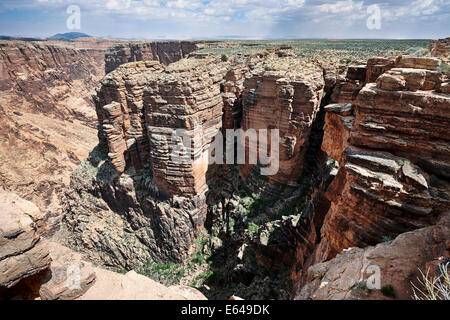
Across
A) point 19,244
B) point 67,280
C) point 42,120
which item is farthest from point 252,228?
point 42,120

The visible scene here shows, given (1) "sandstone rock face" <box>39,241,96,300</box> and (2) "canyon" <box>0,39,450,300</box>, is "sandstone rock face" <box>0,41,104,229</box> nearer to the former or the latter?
(2) "canyon" <box>0,39,450,300</box>

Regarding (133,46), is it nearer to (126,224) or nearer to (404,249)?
(126,224)

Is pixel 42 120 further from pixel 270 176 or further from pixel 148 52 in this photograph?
pixel 270 176

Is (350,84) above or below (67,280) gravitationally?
above

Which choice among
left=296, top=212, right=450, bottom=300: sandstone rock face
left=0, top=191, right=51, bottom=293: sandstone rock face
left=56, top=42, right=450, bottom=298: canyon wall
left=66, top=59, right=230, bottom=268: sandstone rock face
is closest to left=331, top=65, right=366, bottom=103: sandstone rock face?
left=56, top=42, right=450, bottom=298: canyon wall

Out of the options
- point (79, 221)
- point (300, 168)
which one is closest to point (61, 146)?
point (79, 221)

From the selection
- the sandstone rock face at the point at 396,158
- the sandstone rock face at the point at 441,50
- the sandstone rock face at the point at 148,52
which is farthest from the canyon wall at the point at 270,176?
the sandstone rock face at the point at 148,52
